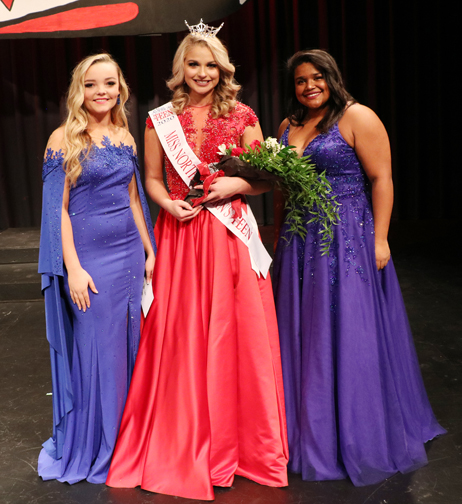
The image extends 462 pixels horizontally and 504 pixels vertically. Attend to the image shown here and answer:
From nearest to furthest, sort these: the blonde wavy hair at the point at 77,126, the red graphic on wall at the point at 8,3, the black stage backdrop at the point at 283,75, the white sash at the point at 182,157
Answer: the blonde wavy hair at the point at 77,126 < the white sash at the point at 182,157 < the red graphic on wall at the point at 8,3 < the black stage backdrop at the point at 283,75

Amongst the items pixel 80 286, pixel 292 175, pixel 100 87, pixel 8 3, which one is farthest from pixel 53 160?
pixel 8 3

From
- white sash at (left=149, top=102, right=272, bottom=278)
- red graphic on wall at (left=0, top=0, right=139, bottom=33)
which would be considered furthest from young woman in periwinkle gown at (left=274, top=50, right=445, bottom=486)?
red graphic on wall at (left=0, top=0, right=139, bottom=33)

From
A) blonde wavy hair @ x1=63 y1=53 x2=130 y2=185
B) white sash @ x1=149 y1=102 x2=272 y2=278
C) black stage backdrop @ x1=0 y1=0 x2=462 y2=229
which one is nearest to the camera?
blonde wavy hair @ x1=63 y1=53 x2=130 y2=185

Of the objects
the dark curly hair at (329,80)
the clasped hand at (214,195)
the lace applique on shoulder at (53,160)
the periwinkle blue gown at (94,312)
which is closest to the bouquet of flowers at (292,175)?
the clasped hand at (214,195)

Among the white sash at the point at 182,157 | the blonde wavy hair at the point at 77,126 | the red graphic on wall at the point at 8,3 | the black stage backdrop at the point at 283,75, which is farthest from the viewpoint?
the black stage backdrop at the point at 283,75

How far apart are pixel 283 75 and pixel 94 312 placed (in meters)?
4.21

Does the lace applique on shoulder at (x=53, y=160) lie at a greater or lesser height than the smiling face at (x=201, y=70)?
lesser

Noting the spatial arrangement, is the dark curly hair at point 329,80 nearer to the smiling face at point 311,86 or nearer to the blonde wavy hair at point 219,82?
the smiling face at point 311,86

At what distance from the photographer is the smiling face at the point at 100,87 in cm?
190

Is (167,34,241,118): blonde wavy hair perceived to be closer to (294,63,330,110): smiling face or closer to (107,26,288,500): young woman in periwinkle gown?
(107,26,288,500): young woman in periwinkle gown

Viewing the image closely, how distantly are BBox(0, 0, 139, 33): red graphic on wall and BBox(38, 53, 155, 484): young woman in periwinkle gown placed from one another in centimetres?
299

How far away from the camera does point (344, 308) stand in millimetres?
1953

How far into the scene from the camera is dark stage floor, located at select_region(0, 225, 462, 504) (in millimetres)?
1898

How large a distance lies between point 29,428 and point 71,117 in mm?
1335
